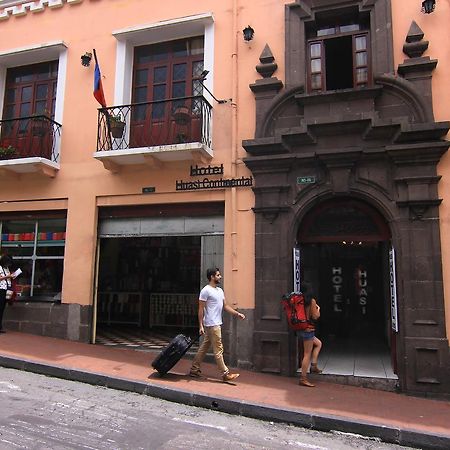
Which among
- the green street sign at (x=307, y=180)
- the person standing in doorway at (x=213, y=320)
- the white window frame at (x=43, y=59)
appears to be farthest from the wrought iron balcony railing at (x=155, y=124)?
the person standing in doorway at (x=213, y=320)

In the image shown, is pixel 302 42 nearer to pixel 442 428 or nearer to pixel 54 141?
pixel 54 141

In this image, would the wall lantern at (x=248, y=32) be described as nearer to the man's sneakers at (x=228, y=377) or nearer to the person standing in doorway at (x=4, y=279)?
the man's sneakers at (x=228, y=377)

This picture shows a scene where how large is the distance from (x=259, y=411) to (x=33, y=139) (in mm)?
7953

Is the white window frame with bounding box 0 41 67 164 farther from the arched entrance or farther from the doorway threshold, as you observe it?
the doorway threshold

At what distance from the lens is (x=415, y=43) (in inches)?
311

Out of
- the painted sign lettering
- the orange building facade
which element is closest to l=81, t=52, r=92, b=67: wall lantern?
the orange building facade

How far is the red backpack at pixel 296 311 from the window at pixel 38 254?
209 inches

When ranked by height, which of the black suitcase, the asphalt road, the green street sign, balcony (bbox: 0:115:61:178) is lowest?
the asphalt road

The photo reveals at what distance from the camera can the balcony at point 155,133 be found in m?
8.72

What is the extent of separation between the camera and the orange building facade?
764cm

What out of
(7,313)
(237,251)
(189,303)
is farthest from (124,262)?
(237,251)

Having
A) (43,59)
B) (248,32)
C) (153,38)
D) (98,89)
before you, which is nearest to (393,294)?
(248,32)

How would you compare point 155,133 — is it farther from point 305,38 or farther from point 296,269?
point 296,269

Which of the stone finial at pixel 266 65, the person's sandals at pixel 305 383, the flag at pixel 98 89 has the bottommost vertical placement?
the person's sandals at pixel 305 383
